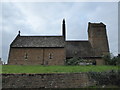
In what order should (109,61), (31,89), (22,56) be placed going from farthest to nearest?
(22,56) < (109,61) < (31,89)

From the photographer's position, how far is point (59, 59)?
1674 inches

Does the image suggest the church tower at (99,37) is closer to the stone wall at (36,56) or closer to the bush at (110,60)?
the bush at (110,60)

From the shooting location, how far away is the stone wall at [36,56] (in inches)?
1673

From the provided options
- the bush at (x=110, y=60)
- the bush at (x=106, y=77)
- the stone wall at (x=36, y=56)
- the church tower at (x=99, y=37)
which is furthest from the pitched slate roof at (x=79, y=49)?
the bush at (x=106, y=77)

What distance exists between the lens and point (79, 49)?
46.5 metres

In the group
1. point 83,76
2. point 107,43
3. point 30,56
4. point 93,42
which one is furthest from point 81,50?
point 83,76

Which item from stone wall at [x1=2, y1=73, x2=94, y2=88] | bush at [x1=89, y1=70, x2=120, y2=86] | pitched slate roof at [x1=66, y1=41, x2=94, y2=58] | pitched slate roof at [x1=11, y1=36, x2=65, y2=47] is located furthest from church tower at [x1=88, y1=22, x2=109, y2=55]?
stone wall at [x1=2, y1=73, x2=94, y2=88]

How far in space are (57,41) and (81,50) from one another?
6628 mm

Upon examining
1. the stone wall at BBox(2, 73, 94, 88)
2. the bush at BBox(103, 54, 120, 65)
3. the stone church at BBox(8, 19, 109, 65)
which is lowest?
the stone wall at BBox(2, 73, 94, 88)

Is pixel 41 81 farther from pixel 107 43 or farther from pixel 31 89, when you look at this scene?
pixel 107 43

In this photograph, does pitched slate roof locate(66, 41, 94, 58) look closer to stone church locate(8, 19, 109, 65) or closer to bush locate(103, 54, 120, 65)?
stone church locate(8, 19, 109, 65)

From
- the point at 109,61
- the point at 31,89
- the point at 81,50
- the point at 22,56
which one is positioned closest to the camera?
the point at 31,89

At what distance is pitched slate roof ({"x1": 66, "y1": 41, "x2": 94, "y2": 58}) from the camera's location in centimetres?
4497

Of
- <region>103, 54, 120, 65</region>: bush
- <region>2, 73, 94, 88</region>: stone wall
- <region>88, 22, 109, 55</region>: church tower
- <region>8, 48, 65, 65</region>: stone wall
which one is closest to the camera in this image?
<region>2, 73, 94, 88</region>: stone wall
